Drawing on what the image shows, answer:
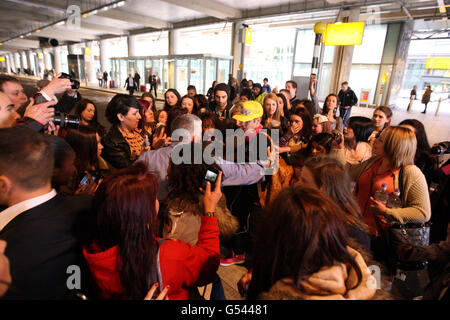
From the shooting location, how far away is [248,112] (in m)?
2.74

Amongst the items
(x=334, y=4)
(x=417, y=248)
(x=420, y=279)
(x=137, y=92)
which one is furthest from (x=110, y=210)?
(x=137, y=92)

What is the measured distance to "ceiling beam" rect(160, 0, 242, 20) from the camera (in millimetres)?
11750

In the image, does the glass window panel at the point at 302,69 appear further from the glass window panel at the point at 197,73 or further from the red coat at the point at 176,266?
the red coat at the point at 176,266

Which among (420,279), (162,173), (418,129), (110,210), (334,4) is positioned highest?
(334,4)

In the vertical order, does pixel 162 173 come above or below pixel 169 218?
above

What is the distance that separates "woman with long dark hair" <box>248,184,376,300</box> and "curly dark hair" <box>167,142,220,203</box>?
0.81 meters

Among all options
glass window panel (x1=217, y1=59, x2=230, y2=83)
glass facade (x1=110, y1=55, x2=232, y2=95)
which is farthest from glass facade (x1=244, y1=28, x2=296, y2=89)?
glass facade (x1=110, y1=55, x2=232, y2=95)

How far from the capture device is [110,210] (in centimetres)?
98

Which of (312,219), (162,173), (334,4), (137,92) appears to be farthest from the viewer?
(137,92)

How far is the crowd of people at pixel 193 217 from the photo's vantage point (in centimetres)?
89

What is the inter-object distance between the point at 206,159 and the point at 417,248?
4.71 ft

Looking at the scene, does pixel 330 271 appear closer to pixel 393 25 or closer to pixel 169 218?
pixel 169 218

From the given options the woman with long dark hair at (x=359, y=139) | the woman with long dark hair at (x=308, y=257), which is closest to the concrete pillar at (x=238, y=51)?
the woman with long dark hair at (x=359, y=139)

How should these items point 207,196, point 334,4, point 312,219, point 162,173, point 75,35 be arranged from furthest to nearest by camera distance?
point 75,35 → point 334,4 → point 162,173 → point 207,196 → point 312,219
